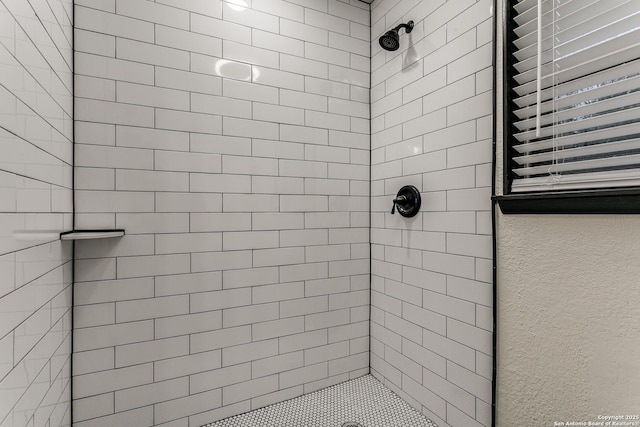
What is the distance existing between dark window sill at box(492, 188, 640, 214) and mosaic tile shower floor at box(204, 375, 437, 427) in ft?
3.50

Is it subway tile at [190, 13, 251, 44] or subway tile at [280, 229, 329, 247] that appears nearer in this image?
subway tile at [190, 13, 251, 44]

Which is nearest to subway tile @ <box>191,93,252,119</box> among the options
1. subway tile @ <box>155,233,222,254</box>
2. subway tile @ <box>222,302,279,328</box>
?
subway tile @ <box>155,233,222,254</box>

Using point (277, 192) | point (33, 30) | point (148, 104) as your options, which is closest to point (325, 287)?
point (277, 192)

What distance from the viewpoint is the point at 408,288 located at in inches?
64.3

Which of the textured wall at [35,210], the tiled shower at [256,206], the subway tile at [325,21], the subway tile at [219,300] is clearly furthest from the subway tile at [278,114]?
the subway tile at [219,300]

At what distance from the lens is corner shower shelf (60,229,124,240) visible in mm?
1110

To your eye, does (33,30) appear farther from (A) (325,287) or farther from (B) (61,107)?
(A) (325,287)

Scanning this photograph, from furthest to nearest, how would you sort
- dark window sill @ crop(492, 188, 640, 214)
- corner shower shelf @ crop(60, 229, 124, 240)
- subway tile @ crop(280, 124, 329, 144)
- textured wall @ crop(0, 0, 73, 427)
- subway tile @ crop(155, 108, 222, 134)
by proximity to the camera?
subway tile @ crop(280, 124, 329, 144) → subway tile @ crop(155, 108, 222, 134) → corner shower shelf @ crop(60, 229, 124, 240) → dark window sill @ crop(492, 188, 640, 214) → textured wall @ crop(0, 0, 73, 427)

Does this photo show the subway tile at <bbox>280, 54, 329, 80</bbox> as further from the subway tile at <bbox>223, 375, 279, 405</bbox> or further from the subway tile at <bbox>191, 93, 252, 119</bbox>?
the subway tile at <bbox>223, 375, 279, 405</bbox>

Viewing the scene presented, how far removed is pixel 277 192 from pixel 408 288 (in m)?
0.82

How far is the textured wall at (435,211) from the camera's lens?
1281 mm

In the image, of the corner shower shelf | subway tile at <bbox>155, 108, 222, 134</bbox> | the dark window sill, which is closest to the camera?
the dark window sill

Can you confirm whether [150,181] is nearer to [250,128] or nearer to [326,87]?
[250,128]

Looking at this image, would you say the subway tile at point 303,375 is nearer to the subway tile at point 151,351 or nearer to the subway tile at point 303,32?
the subway tile at point 151,351
